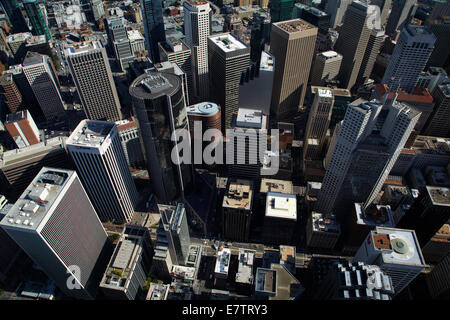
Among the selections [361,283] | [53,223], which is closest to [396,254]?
[361,283]

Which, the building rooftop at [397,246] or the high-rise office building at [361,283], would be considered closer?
the high-rise office building at [361,283]

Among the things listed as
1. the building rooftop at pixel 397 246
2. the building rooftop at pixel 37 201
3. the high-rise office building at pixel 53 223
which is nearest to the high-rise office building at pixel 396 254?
the building rooftop at pixel 397 246

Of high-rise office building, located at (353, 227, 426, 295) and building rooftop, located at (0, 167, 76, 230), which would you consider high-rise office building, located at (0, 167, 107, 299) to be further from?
high-rise office building, located at (353, 227, 426, 295)

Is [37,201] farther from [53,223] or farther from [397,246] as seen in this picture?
[397,246]

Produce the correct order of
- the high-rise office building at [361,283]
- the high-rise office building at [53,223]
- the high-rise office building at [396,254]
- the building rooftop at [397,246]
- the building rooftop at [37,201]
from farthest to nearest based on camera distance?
the building rooftop at [397,246] < the high-rise office building at [396,254] < the high-rise office building at [53,223] < the building rooftop at [37,201] < the high-rise office building at [361,283]

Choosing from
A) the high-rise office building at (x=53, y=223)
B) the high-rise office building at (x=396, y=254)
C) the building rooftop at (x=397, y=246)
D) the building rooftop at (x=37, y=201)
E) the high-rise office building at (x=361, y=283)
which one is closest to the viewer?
the high-rise office building at (x=361, y=283)

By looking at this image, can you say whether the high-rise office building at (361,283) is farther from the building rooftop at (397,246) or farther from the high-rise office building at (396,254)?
the building rooftop at (397,246)

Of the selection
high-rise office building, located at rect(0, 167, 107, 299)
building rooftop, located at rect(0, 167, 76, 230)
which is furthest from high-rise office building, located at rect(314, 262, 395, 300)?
building rooftop, located at rect(0, 167, 76, 230)

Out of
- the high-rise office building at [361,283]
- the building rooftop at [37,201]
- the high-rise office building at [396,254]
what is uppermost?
the building rooftop at [37,201]

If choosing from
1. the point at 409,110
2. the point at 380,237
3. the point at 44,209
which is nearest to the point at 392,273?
the point at 380,237
